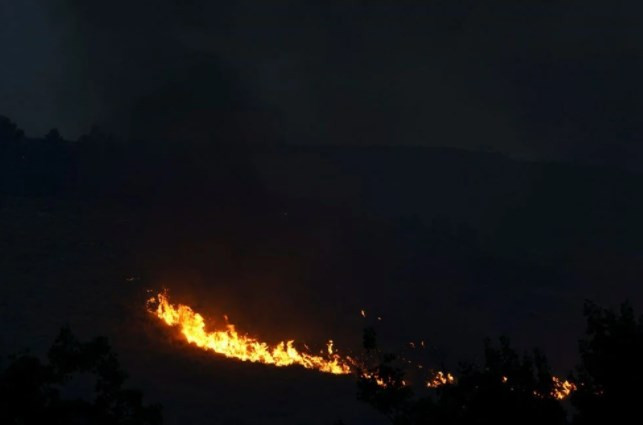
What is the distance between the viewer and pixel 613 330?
12.1m

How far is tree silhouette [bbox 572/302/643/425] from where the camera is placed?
11.6m

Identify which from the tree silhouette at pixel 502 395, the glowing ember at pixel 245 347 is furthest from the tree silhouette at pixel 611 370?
the glowing ember at pixel 245 347

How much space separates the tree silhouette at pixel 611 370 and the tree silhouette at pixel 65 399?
361 inches

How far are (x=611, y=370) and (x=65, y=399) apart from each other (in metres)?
11.2

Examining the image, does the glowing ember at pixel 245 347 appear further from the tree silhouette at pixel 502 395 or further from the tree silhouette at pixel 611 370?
the tree silhouette at pixel 611 370

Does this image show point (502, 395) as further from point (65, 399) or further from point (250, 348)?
point (250, 348)

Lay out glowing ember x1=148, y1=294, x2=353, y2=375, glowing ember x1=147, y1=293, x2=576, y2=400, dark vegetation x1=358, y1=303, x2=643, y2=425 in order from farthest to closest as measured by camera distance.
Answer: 1. glowing ember x1=148, y1=294, x2=353, y2=375
2. glowing ember x1=147, y1=293, x2=576, y2=400
3. dark vegetation x1=358, y1=303, x2=643, y2=425

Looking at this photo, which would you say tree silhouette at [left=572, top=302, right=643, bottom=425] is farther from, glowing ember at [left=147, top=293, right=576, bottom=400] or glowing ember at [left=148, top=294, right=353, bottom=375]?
glowing ember at [left=148, top=294, right=353, bottom=375]

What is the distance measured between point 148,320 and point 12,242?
Result: 78.5 feet

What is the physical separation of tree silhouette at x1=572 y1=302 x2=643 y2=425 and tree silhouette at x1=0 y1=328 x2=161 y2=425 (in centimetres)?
916

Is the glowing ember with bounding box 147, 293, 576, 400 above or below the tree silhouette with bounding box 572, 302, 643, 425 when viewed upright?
above

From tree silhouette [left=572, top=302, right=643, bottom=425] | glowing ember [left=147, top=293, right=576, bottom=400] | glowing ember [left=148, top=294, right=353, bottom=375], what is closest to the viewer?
tree silhouette [left=572, top=302, right=643, bottom=425]

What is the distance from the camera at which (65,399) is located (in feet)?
45.1

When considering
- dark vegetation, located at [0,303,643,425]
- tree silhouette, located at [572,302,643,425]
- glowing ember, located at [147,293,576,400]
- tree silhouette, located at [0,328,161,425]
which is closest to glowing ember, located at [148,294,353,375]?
glowing ember, located at [147,293,576,400]
